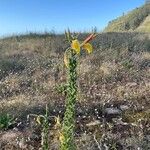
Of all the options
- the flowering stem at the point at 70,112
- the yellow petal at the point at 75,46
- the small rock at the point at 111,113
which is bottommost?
the small rock at the point at 111,113

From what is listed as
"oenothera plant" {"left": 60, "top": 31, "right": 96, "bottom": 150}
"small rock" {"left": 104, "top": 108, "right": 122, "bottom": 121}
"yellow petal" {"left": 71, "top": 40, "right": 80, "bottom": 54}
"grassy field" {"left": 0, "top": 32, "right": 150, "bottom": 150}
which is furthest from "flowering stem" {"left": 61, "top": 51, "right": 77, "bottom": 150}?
"small rock" {"left": 104, "top": 108, "right": 122, "bottom": 121}

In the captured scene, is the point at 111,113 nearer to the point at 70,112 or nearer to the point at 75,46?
the point at 70,112

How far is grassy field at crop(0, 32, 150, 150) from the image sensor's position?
8242 millimetres

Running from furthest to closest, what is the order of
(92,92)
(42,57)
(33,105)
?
(42,57) → (92,92) → (33,105)

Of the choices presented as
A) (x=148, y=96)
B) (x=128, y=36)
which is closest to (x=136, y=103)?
(x=148, y=96)

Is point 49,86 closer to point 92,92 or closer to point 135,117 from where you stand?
point 92,92

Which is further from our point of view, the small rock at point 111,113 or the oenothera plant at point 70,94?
the small rock at point 111,113

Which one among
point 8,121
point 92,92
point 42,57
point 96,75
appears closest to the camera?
point 8,121

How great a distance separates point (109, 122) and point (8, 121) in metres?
1.87

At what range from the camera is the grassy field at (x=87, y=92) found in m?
8.24

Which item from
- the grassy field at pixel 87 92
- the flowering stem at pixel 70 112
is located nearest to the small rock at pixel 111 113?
the grassy field at pixel 87 92

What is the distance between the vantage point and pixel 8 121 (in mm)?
8852

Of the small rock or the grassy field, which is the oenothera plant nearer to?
the grassy field

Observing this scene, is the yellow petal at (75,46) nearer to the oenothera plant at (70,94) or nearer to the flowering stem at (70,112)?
the oenothera plant at (70,94)
